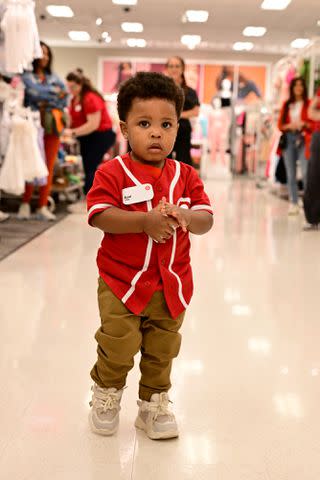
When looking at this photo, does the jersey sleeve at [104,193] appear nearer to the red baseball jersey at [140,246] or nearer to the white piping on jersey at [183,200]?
the red baseball jersey at [140,246]

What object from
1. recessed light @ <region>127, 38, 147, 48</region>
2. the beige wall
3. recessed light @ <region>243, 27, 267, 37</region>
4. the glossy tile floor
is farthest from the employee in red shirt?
the beige wall

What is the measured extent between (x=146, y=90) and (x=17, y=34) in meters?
3.61

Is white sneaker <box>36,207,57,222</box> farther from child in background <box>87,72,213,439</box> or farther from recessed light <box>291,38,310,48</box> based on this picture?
recessed light <box>291,38,310,48</box>

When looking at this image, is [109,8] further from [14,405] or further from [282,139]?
[14,405]

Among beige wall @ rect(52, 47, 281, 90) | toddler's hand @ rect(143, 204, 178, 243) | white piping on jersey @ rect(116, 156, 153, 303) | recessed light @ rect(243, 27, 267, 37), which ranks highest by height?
recessed light @ rect(243, 27, 267, 37)

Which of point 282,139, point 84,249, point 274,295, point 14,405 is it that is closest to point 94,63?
point 282,139

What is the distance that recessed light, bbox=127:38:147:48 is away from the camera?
1507 centimetres

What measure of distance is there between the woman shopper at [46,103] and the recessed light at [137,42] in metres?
9.90

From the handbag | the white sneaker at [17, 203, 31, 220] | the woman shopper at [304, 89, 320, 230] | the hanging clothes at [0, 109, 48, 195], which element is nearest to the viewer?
the hanging clothes at [0, 109, 48, 195]

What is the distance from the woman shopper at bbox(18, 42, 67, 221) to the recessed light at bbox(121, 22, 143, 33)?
26.2 ft

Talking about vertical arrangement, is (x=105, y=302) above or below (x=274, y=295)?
above

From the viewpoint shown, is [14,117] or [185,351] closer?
[185,351]

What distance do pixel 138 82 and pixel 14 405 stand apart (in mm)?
879

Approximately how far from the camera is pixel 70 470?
1.33 m
